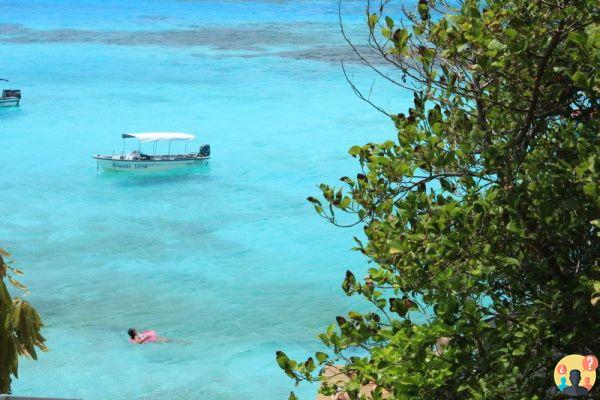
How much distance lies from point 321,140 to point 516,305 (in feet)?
78.6

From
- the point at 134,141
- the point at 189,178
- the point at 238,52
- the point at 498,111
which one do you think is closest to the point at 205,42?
the point at 238,52

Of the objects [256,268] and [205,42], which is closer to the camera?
[256,268]

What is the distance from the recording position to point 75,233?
20969 mm

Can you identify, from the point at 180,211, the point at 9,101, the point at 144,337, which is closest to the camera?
the point at 144,337

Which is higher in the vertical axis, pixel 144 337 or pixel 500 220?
pixel 500 220

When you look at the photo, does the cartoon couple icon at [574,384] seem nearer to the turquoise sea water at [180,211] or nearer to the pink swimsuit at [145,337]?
the turquoise sea water at [180,211]

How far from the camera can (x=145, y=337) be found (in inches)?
596

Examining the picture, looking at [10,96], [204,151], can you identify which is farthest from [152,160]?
[10,96]

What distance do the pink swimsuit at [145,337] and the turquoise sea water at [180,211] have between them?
0.65 feet

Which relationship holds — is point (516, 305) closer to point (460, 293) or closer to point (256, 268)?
point (460, 293)

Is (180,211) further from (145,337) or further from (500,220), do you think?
(500,220)

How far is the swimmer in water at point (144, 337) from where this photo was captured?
14.9 m

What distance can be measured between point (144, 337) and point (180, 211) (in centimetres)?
795

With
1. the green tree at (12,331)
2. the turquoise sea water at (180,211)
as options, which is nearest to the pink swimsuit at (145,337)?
the turquoise sea water at (180,211)
